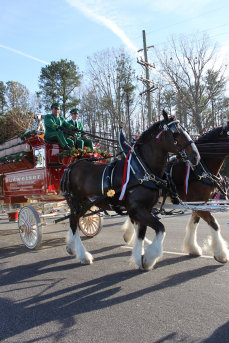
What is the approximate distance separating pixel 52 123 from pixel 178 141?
3.29 m

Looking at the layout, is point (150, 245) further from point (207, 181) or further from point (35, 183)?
point (35, 183)

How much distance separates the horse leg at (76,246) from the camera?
5.55 meters

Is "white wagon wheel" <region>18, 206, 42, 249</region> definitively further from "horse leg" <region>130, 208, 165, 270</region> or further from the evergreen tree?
the evergreen tree

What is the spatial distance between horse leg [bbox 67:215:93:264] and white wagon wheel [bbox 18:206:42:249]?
899 millimetres

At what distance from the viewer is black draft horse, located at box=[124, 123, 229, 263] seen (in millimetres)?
5164

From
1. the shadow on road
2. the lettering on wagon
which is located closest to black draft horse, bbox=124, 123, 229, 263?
the shadow on road

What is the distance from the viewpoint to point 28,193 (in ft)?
25.5

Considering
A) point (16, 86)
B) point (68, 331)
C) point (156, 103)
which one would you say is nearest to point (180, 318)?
point (68, 331)

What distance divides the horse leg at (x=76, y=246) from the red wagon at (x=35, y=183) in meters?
0.89

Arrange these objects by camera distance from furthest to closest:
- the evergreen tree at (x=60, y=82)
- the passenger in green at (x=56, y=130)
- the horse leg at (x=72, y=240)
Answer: the evergreen tree at (x=60, y=82) → the passenger in green at (x=56, y=130) → the horse leg at (x=72, y=240)

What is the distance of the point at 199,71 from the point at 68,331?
2563cm

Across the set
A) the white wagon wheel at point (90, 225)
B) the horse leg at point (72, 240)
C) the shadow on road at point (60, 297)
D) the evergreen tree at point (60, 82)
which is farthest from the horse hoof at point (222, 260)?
the evergreen tree at point (60, 82)

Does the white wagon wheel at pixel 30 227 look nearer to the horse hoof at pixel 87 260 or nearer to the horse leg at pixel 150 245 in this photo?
the horse hoof at pixel 87 260

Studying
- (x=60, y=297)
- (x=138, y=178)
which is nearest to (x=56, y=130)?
(x=138, y=178)
